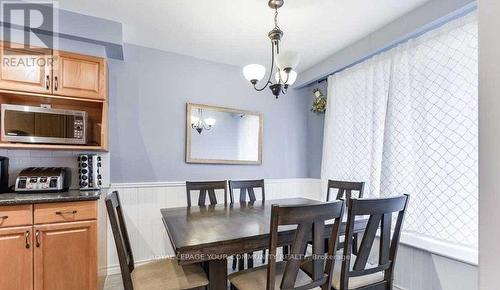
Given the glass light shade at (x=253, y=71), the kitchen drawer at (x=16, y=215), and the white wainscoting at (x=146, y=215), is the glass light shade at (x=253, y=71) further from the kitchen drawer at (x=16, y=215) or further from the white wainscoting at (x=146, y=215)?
the kitchen drawer at (x=16, y=215)

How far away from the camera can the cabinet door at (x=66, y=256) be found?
6.29ft

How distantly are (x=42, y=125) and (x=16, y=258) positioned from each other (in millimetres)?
1067

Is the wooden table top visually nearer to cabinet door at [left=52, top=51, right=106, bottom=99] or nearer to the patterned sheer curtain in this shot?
the patterned sheer curtain

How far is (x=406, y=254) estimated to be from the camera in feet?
7.64

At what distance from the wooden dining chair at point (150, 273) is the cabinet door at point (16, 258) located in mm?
796

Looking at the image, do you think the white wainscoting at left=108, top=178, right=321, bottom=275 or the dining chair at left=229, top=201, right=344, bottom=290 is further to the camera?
the white wainscoting at left=108, top=178, right=321, bottom=275

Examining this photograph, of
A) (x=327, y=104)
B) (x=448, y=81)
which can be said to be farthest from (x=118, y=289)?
(x=448, y=81)

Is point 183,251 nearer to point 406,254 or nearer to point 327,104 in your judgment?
point 406,254

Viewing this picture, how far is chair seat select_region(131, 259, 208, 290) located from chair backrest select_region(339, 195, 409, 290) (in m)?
0.89

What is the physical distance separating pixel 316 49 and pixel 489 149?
8.91 feet

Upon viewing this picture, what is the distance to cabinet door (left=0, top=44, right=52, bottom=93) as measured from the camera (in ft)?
6.83

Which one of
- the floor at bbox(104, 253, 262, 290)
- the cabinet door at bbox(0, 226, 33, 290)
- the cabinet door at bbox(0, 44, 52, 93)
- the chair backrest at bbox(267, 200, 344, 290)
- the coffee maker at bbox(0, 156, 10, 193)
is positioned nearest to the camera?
the chair backrest at bbox(267, 200, 344, 290)

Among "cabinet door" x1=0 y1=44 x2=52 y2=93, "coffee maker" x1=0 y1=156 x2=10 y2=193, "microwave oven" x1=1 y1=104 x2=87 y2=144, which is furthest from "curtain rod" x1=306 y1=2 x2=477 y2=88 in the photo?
"coffee maker" x1=0 y1=156 x2=10 y2=193

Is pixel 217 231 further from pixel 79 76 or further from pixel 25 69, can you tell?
pixel 25 69
